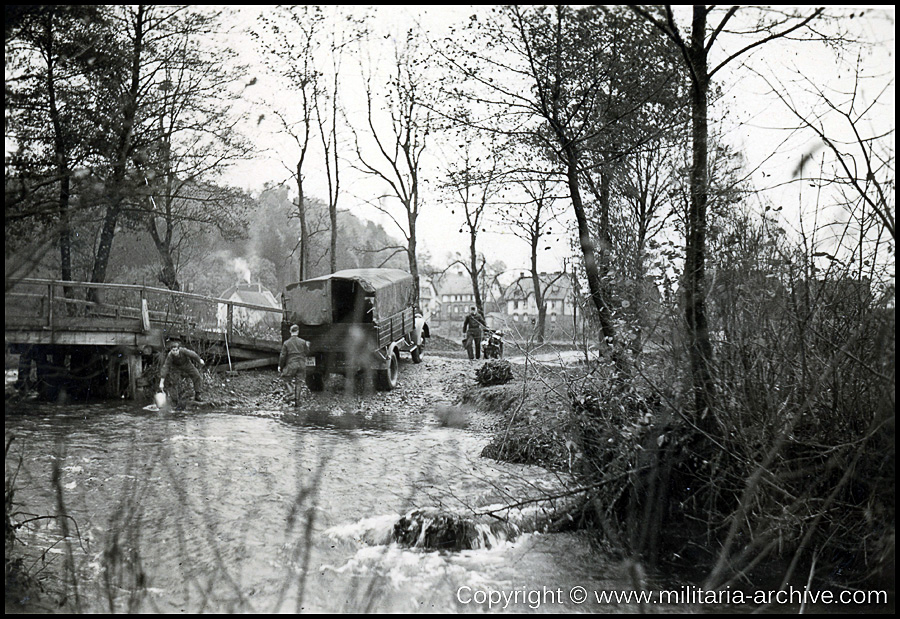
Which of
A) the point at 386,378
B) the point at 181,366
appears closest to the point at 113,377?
the point at 181,366

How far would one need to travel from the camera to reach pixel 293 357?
15.6m

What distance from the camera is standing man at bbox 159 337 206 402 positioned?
14.9m

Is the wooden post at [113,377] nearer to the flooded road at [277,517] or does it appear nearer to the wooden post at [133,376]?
the wooden post at [133,376]

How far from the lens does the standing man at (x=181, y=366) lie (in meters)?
14.9

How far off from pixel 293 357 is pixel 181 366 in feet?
8.19

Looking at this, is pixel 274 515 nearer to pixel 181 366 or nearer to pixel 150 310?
pixel 181 366

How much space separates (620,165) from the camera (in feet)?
33.8

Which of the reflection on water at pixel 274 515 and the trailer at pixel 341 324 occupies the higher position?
the trailer at pixel 341 324

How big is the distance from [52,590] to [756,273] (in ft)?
19.2

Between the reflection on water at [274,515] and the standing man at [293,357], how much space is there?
2833 millimetres

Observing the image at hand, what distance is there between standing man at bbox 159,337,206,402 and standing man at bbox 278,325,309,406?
6.24ft

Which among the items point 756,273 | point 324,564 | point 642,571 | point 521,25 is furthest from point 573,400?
point 521,25

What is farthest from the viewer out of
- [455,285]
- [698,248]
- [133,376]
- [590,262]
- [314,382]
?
[455,285]

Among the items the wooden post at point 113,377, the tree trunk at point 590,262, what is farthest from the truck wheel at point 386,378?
the tree trunk at point 590,262
